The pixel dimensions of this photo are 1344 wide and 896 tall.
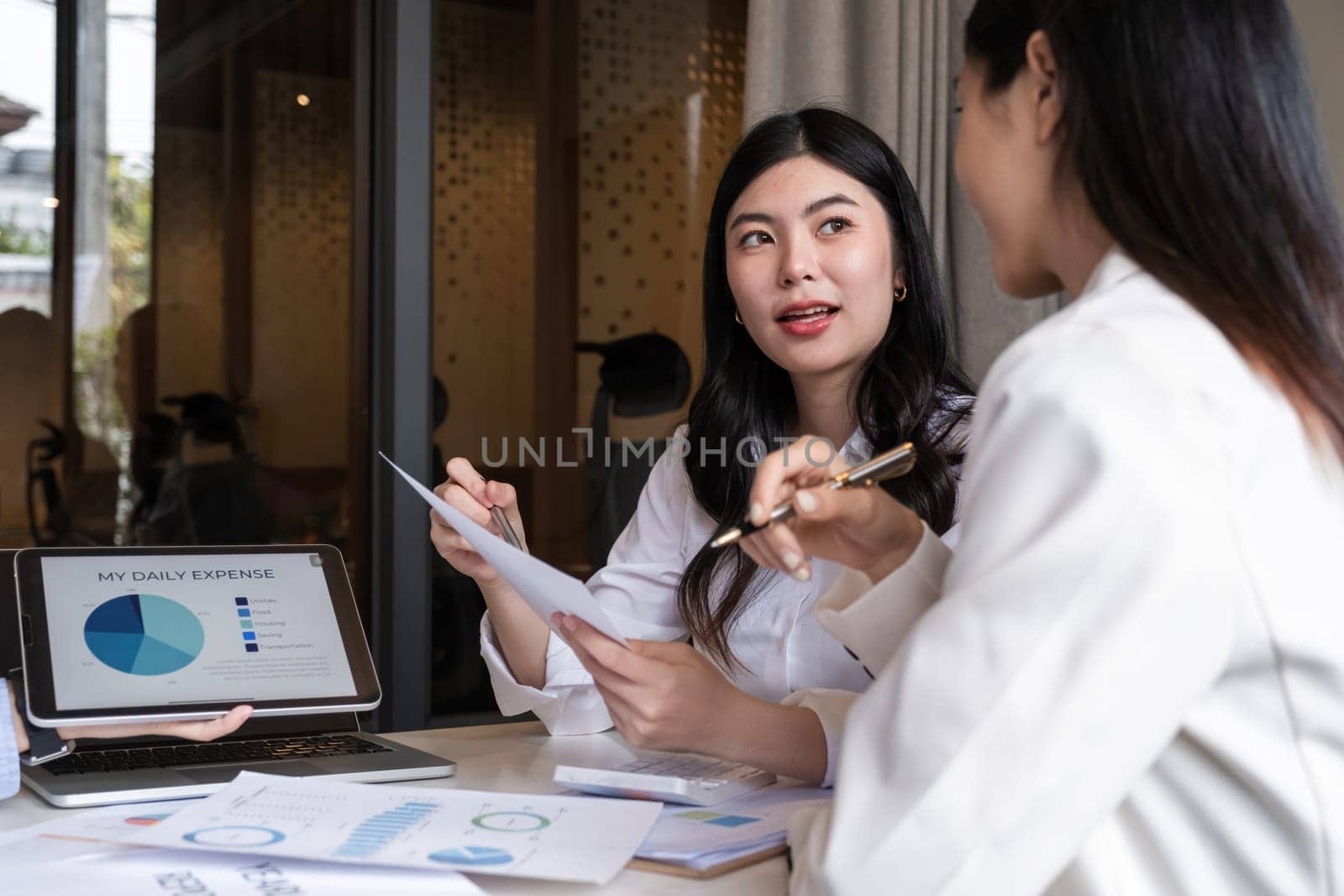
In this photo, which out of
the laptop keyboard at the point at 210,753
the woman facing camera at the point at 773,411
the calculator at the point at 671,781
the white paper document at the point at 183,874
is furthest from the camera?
the woman facing camera at the point at 773,411

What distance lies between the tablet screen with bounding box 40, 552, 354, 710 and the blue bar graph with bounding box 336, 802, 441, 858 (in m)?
0.32

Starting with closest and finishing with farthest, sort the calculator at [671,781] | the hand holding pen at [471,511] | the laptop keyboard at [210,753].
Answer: the calculator at [671,781], the laptop keyboard at [210,753], the hand holding pen at [471,511]

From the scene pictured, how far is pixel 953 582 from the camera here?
2.26 feet

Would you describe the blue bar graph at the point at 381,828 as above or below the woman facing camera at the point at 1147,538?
below

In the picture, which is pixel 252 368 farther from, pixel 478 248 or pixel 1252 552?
pixel 1252 552

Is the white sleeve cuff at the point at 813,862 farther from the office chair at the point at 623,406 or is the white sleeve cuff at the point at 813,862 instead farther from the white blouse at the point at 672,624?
the office chair at the point at 623,406

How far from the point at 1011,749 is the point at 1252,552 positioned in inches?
6.2

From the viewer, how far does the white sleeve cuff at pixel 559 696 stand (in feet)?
4.80

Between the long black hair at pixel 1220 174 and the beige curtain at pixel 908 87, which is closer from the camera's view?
the long black hair at pixel 1220 174

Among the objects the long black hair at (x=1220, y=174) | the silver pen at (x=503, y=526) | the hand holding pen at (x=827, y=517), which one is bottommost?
the silver pen at (x=503, y=526)

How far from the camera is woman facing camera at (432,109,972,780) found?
4.98 ft

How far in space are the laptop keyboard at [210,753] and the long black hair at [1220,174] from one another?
2.91 ft

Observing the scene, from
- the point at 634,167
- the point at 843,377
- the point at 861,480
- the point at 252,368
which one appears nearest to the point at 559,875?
the point at 861,480

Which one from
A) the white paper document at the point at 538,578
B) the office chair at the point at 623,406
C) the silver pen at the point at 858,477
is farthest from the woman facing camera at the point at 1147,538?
the office chair at the point at 623,406
